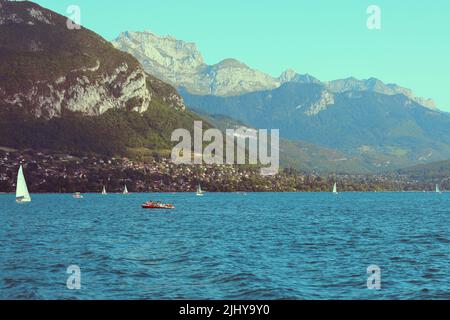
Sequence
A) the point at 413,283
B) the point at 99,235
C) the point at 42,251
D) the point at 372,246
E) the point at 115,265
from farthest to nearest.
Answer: the point at 99,235, the point at 372,246, the point at 42,251, the point at 115,265, the point at 413,283

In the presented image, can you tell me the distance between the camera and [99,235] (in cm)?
11431

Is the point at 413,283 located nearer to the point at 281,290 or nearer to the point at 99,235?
the point at 281,290

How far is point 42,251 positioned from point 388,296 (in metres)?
49.5

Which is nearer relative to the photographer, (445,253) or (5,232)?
(445,253)

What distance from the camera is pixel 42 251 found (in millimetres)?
88062

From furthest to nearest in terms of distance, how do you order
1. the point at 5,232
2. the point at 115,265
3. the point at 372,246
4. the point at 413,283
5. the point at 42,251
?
the point at 5,232 < the point at 372,246 < the point at 42,251 < the point at 115,265 < the point at 413,283

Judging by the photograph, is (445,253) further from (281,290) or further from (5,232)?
(5,232)

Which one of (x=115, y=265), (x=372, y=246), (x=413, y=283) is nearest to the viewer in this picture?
(x=413, y=283)
